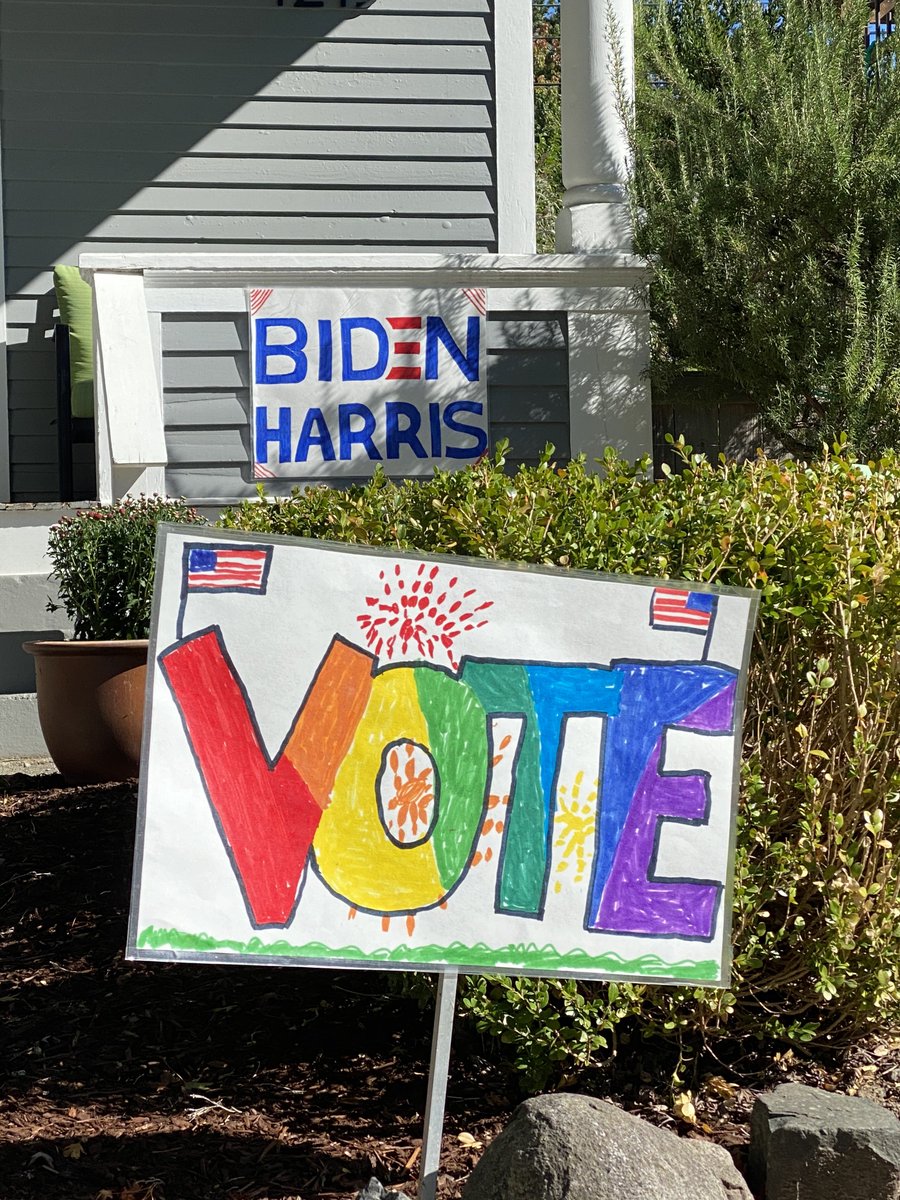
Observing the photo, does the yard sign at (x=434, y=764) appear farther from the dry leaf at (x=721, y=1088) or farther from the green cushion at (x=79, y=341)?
the green cushion at (x=79, y=341)

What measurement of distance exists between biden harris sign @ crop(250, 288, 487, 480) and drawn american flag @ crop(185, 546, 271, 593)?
12.0 feet

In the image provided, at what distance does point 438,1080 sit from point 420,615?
0.83 meters

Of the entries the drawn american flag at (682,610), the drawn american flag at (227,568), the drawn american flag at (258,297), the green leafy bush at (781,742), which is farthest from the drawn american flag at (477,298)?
the drawn american flag at (227,568)

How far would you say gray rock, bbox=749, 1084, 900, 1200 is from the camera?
237cm

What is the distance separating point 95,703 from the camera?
477cm

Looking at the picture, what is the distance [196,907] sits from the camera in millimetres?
2184

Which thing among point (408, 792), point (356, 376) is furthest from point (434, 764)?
point (356, 376)

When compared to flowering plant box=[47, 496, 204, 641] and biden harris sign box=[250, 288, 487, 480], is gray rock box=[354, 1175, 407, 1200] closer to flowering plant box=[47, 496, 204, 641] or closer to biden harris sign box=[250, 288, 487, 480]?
flowering plant box=[47, 496, 204, 641]

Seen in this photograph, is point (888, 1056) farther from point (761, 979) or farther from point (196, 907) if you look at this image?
point (196, 907)

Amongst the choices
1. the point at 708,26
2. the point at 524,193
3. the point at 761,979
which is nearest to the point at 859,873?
the point at 761,979

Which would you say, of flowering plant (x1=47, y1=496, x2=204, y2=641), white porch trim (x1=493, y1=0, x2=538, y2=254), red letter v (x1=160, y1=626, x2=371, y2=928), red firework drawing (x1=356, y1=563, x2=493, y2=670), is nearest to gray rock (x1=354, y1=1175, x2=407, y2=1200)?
red letter v (x1=160, y1=626, x2=371, y2=928)

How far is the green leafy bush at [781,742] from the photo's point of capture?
2.70 m

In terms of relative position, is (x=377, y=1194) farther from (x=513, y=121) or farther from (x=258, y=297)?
(x=513, y=121)

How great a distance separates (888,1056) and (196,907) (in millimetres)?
1766
